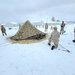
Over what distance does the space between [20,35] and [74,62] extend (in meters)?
7.10

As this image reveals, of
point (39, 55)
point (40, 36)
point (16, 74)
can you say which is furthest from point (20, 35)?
point (16, 74)

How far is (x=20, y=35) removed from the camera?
1251cm

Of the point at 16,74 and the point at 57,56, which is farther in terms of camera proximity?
the point at 57,56

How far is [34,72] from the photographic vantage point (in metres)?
5.30

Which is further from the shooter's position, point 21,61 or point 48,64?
point 21,61

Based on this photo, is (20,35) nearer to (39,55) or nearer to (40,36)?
(40,36)

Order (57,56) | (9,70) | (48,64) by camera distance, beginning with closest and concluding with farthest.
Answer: (9,70), (48,64), (57,56)

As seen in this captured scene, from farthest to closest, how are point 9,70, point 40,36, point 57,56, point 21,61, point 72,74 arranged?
point 40,36 < point 57,56 < point 21,61 < point 9,70 < point 72,74

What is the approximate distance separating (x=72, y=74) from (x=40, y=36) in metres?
7.55

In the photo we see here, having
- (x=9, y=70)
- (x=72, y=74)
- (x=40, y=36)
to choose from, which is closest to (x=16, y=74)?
(x=9, y=70)

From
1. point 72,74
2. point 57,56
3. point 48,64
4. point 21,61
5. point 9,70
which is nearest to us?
point 72,74

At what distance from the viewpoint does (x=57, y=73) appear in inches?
205

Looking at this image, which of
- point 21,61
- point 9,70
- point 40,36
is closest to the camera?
point 9,70

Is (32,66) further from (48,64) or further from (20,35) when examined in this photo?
(20,35)
